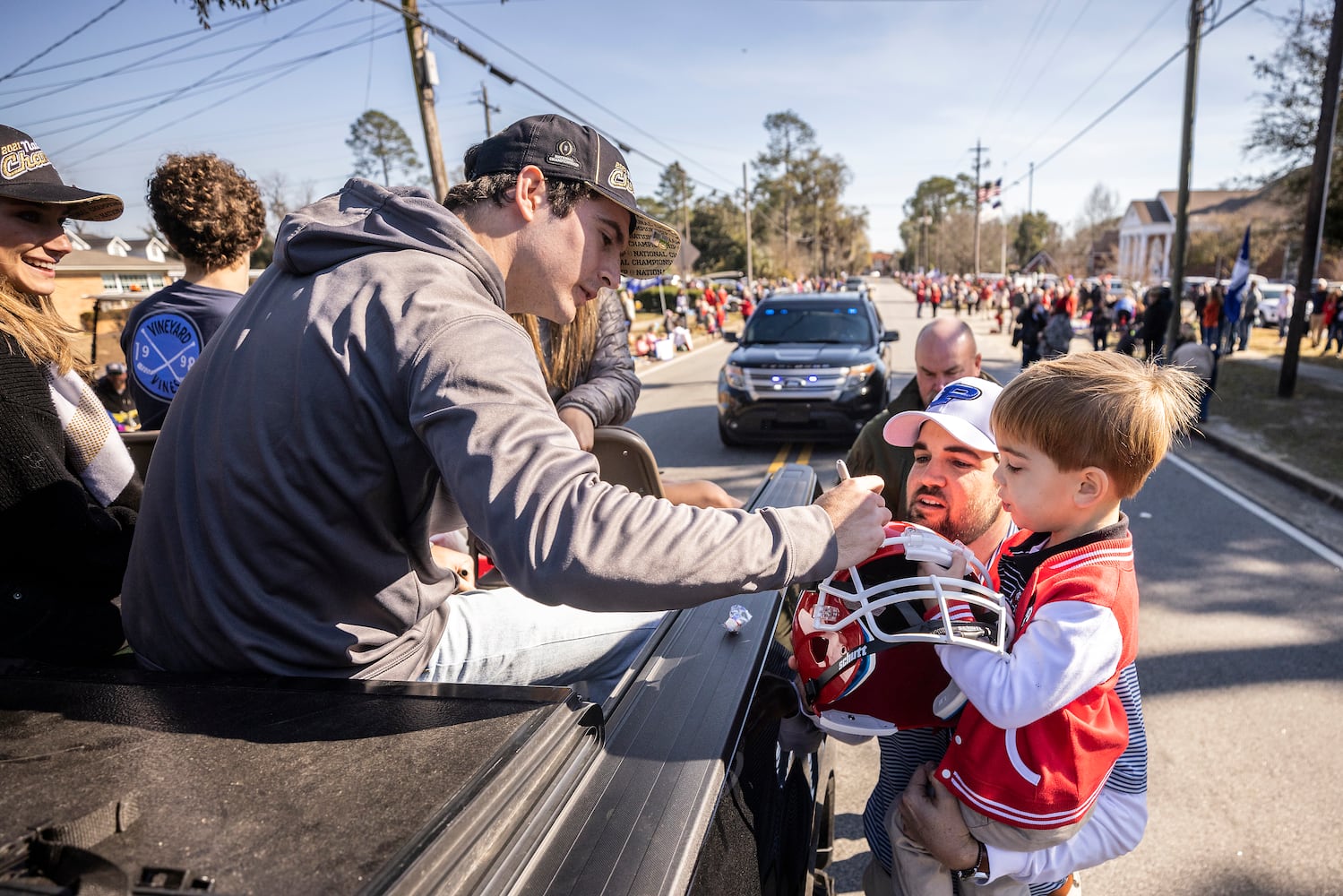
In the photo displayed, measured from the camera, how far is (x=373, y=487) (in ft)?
4.37

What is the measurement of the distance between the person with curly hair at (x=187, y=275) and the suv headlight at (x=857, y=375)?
6.74 m

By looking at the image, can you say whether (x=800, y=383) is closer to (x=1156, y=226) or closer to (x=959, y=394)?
(x=959, y=394)

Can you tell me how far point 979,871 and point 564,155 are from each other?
5.46ft

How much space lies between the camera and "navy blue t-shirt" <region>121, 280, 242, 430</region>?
2994 mm

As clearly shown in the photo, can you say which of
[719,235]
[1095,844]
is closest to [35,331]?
[1095,844]

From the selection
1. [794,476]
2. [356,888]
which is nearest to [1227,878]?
[794,476]

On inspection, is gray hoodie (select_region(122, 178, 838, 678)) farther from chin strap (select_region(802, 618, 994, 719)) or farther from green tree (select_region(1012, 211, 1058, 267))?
green tree (select_region(1012, 211, 1058, 267))

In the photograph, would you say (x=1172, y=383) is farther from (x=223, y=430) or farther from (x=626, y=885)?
(x=223, y=430)

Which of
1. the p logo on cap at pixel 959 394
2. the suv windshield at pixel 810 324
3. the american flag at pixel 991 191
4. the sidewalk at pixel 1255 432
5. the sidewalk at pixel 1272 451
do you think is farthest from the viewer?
the american flag at pixel 991 191

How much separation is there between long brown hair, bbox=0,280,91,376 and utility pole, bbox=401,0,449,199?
1204 centimetres

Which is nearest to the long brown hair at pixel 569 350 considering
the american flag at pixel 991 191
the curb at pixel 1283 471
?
the curb at pixel 1283 471

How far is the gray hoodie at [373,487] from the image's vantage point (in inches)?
45.8

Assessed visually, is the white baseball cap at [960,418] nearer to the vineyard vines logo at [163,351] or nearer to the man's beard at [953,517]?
the man's beard at [953,517]

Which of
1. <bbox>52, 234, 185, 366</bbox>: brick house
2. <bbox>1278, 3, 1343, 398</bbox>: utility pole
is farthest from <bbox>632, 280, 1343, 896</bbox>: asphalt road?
<bbox>52, 234, 185, 366</bbox>: brick house
